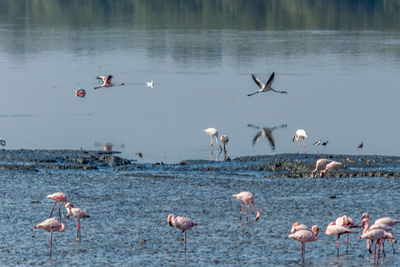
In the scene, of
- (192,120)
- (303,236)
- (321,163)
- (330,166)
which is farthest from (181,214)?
(192,120)

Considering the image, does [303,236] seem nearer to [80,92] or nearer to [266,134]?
[266,134]

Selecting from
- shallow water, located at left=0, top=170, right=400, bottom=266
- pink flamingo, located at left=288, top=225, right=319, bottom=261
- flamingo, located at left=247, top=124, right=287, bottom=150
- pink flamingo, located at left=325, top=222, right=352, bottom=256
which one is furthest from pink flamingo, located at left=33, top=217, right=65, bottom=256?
flamingo, located at left=247, top=124, right=287, bottom=150

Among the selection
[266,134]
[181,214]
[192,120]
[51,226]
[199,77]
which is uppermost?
[199,77]

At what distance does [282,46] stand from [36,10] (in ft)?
143

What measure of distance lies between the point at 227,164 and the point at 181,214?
672 centimetres

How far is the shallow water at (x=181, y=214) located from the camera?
53.3 ft

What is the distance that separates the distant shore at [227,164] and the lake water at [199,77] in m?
1.99

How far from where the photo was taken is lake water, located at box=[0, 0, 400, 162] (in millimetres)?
32812

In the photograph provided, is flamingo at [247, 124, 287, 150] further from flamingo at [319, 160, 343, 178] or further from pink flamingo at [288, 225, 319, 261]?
pink flamingo at [288, 225, 319, 261]

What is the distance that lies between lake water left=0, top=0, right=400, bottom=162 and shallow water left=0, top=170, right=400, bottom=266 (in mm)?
5494

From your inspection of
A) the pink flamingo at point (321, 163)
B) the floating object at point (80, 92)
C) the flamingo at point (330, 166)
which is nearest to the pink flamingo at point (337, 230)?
the flamingo at point (330, 166)

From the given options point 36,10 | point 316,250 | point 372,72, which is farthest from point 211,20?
point 316,250

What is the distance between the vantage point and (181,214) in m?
19.7

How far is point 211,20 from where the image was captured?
87938 mm
